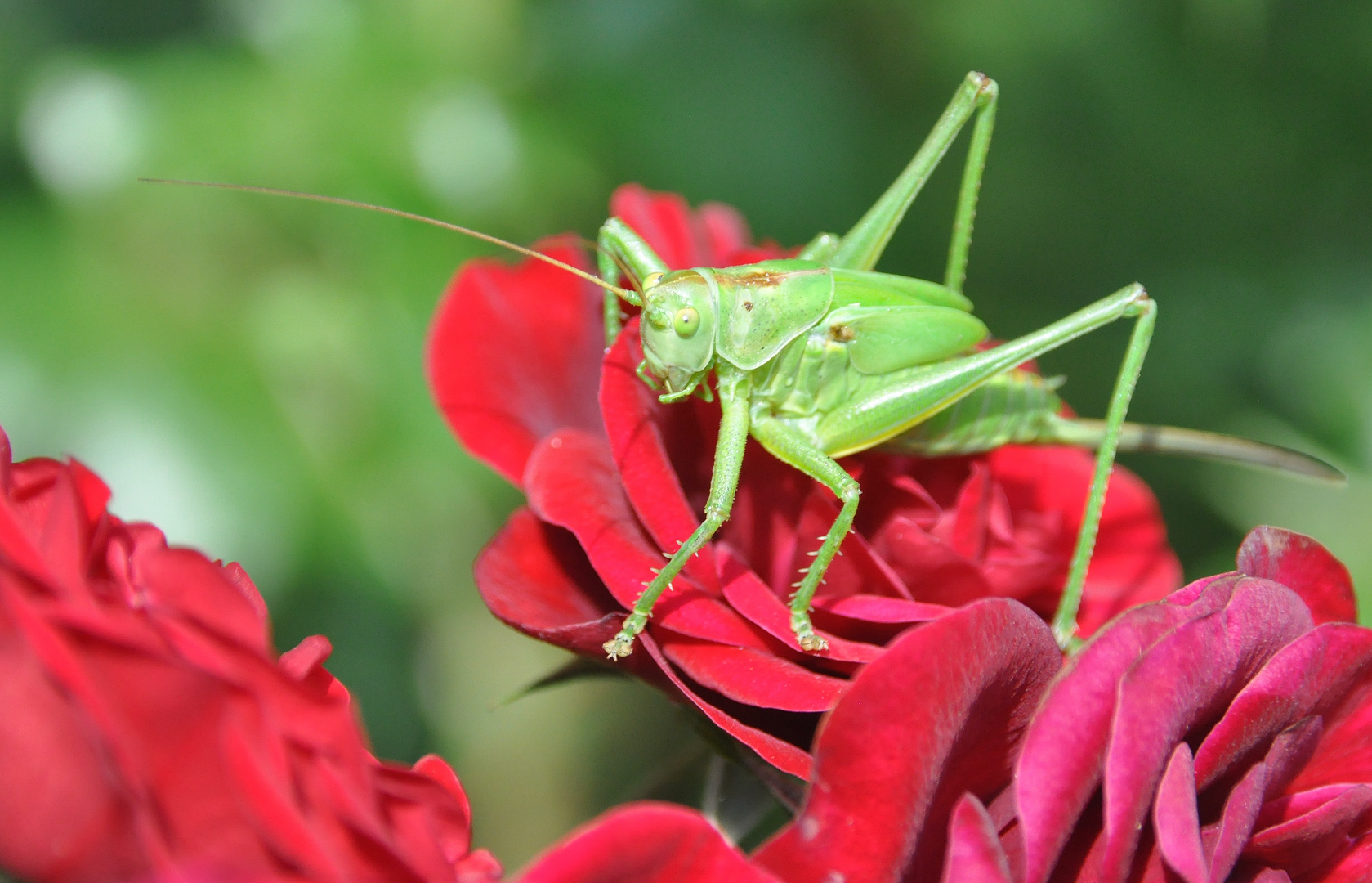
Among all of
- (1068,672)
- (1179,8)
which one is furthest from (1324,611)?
(1179,8)

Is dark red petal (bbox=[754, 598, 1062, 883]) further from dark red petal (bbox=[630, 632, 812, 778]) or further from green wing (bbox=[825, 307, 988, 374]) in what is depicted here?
green wing (bbox=[825, 307, 988, 374])

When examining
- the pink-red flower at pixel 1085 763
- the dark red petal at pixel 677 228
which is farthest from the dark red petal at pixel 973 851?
the dark red petal at pixel 677 228

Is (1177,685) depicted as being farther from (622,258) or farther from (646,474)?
(622,258)

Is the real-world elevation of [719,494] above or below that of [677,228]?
below

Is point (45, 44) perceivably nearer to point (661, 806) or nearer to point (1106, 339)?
point (661, 806)

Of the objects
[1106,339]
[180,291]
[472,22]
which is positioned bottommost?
[1106,339]

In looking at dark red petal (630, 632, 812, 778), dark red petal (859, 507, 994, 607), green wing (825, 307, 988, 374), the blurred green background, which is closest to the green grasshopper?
green wing (825, 307, 988, 374)

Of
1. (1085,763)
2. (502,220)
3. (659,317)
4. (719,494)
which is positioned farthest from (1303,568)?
(502,220)
